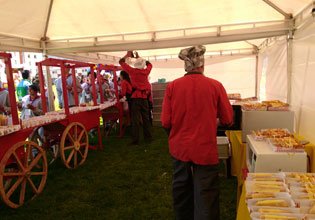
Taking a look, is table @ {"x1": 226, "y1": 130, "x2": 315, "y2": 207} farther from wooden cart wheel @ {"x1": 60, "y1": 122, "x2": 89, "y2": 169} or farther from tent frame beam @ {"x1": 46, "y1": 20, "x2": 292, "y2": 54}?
wooden cart wheel @ {"x1": 60, "y1": 122, "x2": 89, "y2": 169}

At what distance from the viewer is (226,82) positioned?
898 centimetres

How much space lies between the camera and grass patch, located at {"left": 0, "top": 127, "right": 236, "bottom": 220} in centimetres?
297

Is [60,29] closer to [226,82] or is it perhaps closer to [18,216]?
[18,216]

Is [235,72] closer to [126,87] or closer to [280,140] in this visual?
[126,87]

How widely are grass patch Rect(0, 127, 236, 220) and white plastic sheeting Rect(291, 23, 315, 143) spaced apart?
118cm

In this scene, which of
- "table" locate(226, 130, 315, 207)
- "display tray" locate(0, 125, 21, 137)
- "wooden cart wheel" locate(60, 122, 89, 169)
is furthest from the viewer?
"wooden cart wheel" locate(60, 122, 89, 169)

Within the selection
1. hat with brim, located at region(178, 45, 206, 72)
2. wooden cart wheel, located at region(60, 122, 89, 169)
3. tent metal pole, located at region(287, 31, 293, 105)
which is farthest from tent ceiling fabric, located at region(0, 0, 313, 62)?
hat with brim, located at region(178, 45, 206, 72)

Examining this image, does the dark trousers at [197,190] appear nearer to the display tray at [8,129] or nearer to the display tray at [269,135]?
the display tray at [269,135]

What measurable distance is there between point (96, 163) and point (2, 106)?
1709 millimetres

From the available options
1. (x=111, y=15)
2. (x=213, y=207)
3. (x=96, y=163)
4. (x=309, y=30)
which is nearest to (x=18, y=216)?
(x=96, y=163)

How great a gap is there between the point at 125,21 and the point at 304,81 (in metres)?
3.38

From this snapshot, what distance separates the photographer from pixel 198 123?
199 centimetres

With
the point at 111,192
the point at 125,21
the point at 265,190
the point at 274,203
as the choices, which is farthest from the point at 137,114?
the point at 274,203

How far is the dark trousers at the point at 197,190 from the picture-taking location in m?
2.02
